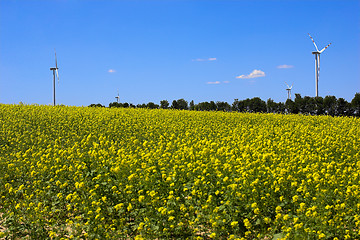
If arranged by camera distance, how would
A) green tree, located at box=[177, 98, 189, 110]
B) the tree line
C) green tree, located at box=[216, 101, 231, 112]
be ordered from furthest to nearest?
1. green tree, located at box=[177, 98, 189, 110]
2. green tree, located at box=[216, 101, 231, 112]
3. the tree line

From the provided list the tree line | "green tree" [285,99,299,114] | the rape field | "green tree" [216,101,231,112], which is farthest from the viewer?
"green tree" [216,101,231,112]

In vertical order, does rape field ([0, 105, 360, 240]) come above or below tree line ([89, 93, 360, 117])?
below

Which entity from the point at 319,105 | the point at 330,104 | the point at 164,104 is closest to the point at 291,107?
the point at 319,105

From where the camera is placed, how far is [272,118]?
23.2 m

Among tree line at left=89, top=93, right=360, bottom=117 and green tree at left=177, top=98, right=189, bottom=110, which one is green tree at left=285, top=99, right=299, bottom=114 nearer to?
tree line at left=89, top=93, right=360, bottom=117

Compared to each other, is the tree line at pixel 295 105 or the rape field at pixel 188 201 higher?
the tree line at pixel 295 105

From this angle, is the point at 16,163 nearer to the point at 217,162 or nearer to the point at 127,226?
the point at 127,226

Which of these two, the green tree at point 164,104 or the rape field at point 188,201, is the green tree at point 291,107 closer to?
the green tree at point 164,104

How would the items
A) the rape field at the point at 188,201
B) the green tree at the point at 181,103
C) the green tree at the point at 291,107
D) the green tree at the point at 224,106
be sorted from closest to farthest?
the rape field at the point at 188,201
the green tree at the point at 291,107
the green tree at the point at 224,106
the green tree at the point at 181,103

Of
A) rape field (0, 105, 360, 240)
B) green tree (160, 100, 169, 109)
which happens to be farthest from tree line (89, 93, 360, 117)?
rape field (0, 105, 360, 240)

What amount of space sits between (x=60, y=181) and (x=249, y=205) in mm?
4858

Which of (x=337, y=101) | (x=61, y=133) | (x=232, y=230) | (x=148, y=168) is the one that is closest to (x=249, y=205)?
(x=232, y=230)

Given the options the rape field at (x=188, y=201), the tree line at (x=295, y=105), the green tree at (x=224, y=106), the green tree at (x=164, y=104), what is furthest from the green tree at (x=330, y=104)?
the rape field at (x=188, y=201)

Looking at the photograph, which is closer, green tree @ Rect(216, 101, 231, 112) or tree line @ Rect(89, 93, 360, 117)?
tree line @ Rect(89, 93, 360, 117)
